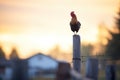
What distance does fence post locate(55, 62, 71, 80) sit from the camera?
7.58 meters

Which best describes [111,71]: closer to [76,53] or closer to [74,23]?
[76,53]

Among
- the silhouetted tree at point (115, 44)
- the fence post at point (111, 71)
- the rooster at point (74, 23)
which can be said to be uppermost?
the silhouetted tree at point (115, 44)

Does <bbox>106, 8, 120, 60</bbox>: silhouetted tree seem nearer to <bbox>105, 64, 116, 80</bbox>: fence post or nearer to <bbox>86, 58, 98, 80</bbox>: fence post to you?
<bbox>105, 64, 116, 80</bbox>: fence post

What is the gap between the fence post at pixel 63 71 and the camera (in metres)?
7.58

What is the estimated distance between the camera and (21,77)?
22.4 ft

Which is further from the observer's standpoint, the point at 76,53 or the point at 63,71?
the point at 76,53

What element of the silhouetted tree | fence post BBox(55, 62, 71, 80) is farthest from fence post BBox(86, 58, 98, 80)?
the silhouetted tree

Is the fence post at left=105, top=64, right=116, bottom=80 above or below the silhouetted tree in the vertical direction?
below

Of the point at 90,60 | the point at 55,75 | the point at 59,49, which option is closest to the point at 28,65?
the point at 55,75

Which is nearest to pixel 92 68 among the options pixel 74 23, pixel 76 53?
pixel 76 53

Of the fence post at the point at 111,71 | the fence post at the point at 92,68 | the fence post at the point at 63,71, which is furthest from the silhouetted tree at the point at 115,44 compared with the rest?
the fence post at the point at 63,71

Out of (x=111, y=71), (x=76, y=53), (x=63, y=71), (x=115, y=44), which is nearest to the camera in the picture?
(x=63, y=71)

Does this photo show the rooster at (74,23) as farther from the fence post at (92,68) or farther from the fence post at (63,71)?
the fence post at (63,71)

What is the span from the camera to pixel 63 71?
7633 mm
